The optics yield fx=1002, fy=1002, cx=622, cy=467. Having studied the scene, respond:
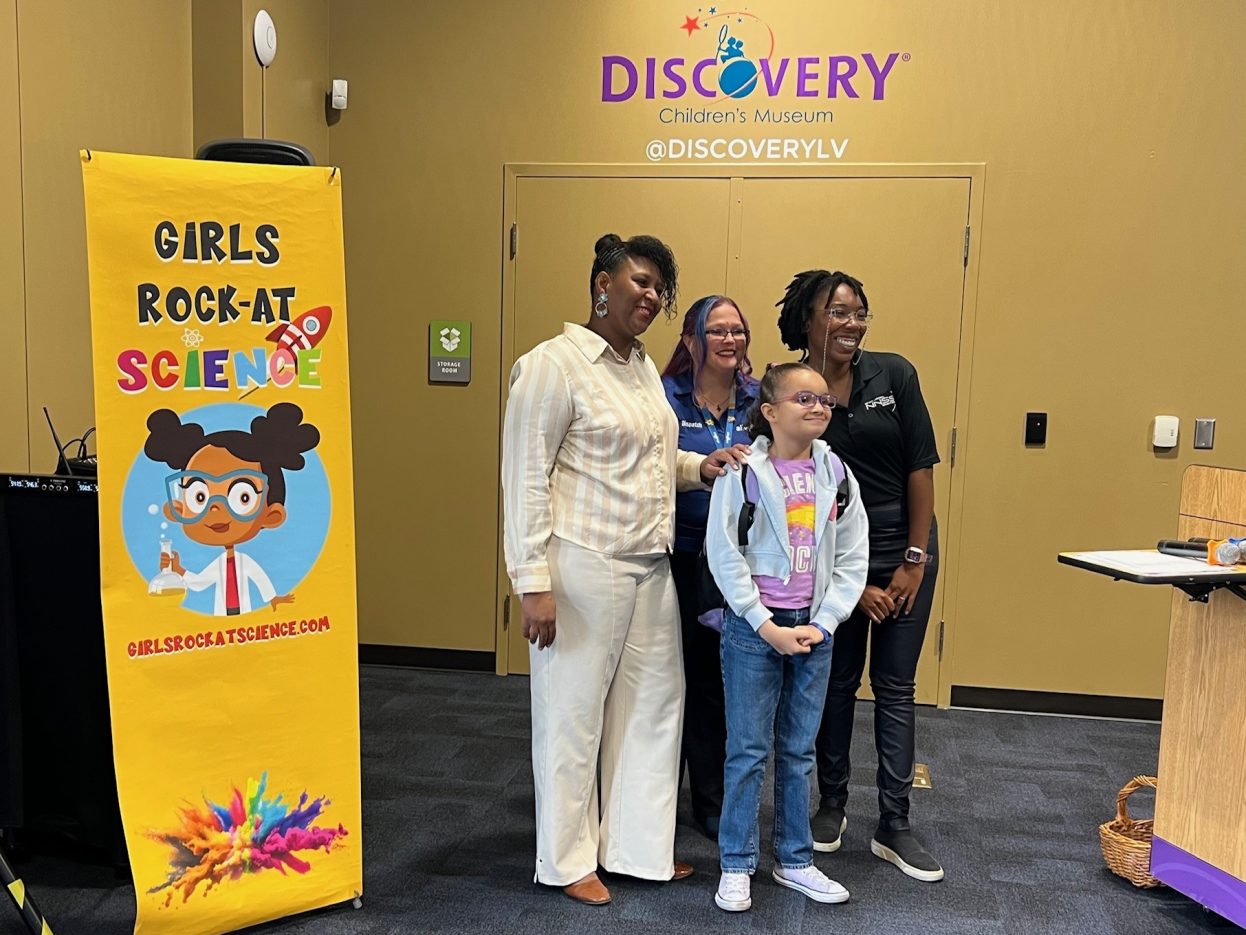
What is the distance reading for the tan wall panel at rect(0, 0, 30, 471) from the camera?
2637 mm

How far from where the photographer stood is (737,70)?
3.94m

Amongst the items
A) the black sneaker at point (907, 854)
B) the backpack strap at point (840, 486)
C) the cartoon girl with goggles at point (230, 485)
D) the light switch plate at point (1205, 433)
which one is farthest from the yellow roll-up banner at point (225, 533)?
the light switch plate at point (1205, 433)

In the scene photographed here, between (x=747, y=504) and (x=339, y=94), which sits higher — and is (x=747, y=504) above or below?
below

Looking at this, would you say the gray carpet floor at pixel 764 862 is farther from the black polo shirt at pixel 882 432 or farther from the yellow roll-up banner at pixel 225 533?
the black polo shirt at pixel 882 432

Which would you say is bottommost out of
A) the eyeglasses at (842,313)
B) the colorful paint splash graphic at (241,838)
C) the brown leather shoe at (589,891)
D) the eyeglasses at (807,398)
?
the brown leather shoe at (589,891)

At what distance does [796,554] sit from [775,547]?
2.0 inches

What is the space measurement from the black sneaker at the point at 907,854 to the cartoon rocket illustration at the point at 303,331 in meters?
1.84

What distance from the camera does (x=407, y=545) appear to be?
4293 millimetres

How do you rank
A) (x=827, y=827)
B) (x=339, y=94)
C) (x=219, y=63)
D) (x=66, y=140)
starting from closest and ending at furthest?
(x=827, y=827) < (x=66, y=140) < (x=219, y=63) < (x=339, y=94)

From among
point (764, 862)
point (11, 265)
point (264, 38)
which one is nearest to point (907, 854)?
point (764, 862)

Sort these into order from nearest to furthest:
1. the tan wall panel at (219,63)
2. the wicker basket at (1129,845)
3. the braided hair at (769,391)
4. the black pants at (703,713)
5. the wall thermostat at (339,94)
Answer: the braided hair at (769,391) → the wicker basket at (1129,845) → the black pants at (703,713) → the tan wall panel at (219,63) → the wall thermostat at (339,94)

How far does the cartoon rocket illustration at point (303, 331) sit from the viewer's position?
2.21m

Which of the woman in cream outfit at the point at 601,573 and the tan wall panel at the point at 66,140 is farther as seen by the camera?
the tan wall panel at the point at 66,140

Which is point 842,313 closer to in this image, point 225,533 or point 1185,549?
point 1185,549
